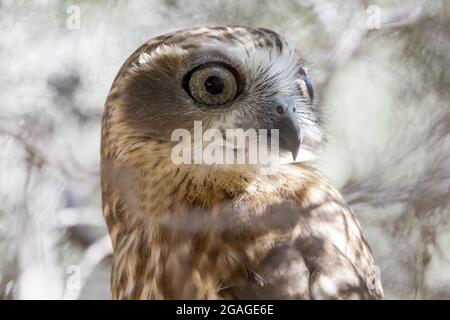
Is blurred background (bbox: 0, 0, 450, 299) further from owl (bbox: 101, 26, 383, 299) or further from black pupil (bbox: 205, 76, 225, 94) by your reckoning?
black pupil (bbox: 205, 76, 225, 94)

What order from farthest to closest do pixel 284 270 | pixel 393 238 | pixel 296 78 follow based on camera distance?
pixel 393 238 < pixel 296 78 < pixel 284 270

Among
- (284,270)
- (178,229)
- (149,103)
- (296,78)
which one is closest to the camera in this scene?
(284,270)

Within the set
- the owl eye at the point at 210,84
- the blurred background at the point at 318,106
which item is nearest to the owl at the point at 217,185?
the owl eye at the point at 210,84

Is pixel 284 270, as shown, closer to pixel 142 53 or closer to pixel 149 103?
pixel 149 103

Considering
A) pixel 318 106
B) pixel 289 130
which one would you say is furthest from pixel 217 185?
pixel 318 106

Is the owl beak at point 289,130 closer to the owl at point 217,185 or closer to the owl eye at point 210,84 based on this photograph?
the owl at point 217,185

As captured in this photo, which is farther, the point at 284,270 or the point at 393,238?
the point at 393,238
